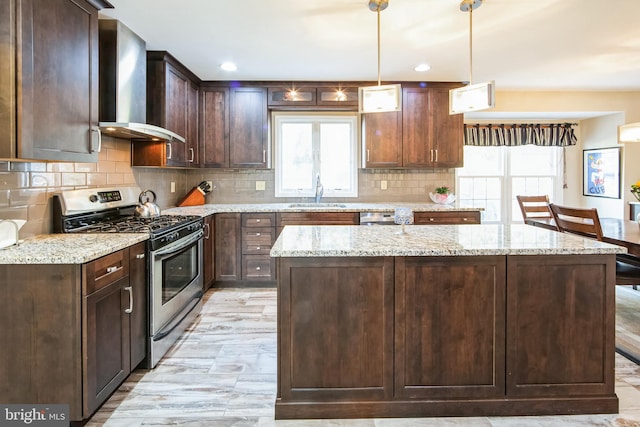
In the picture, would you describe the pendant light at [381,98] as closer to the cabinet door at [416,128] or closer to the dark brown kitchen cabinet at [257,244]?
the dark brown kitchen cabinet at [257,244]

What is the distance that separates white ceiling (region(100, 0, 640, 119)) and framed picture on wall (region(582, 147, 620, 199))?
4.02 ft

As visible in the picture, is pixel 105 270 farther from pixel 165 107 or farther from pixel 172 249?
pixel 165 107

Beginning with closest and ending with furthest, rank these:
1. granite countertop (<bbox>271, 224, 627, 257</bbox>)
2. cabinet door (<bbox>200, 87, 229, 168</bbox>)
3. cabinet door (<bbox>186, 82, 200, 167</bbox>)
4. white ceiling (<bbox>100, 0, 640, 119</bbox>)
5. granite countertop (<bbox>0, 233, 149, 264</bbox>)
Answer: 1. granite countertop (<bbox>0, 233, 149, 264</bbox>)
2. granite countertop (<bbox>271, 224, 627, 257</bbox>)
3. white ceiling (<bbox>100, 0, 640, 119</bbox>)
4. cabinet door (<bbox>186, 82, 200, 167</bbox>)
5. cabinet door (<bbox>200, 87, 229, 168</bbox>)

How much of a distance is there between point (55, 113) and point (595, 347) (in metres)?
2.93

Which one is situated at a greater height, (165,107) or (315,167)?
(165,107)

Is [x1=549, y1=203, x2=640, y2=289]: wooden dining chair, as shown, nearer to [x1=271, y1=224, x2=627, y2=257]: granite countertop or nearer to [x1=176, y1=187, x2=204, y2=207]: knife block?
[x1=271, y1=224, x2=627, y2=257]: granite countertop

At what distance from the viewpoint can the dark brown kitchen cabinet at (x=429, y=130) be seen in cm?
437

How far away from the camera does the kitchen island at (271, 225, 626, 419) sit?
1824 mm

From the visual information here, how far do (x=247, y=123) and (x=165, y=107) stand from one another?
3.43ft

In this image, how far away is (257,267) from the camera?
162 inches

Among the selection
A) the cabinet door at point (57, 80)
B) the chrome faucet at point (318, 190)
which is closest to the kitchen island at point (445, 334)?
the cabinet door at point (57, 80)

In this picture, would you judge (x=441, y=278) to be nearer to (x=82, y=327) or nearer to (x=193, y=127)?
(x=82, y=327)

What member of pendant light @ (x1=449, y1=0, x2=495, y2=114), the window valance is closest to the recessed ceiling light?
pendant light @ (x1=449, y1=0, x2=495, y2=114)

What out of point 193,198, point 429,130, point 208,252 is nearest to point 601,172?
point 429,130
